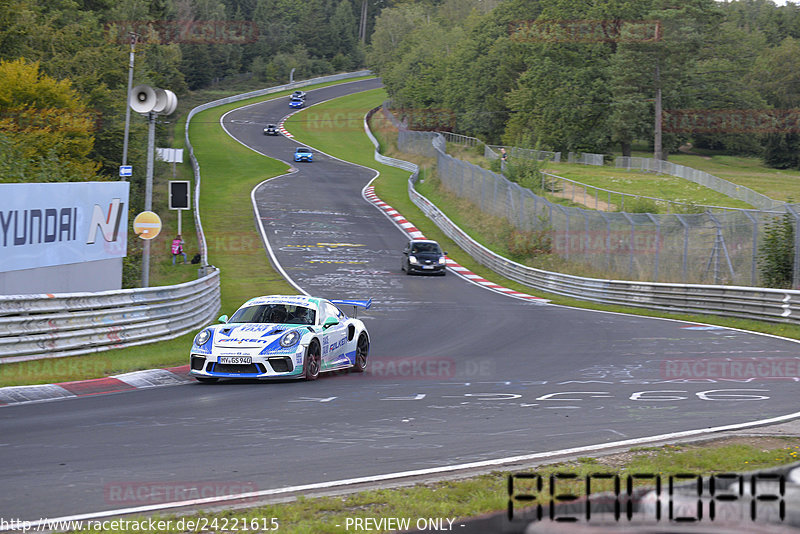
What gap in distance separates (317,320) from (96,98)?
1680 inches

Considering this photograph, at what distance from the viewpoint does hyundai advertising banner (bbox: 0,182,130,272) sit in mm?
15414

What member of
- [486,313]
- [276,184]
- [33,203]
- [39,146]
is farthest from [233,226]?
[33,203]

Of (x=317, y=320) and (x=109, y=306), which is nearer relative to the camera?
(x=317, y=320)

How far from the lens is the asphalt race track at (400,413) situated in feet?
24.1

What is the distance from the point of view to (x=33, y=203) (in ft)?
52.7

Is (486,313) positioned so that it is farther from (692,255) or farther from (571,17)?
(571,17)

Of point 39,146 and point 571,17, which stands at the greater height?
point 571,17

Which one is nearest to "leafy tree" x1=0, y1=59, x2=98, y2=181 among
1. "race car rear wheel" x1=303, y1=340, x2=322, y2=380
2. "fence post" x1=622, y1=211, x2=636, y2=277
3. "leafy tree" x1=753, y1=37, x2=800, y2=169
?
"fence post" x1=622, y1=211, x2=636, y2=277

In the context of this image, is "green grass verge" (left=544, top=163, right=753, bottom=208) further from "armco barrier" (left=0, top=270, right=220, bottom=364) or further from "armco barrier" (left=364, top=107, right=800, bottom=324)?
"armco barrier" (left=0, top=270, right=220, bottom=364)

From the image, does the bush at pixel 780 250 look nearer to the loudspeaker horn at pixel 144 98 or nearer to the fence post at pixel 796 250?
the fence post at pixel 796 250

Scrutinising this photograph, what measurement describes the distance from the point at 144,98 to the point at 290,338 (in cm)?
725

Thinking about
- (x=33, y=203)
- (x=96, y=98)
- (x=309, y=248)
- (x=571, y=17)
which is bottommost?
(x=309, y=248)

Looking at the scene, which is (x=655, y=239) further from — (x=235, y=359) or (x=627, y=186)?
(x=627, y=186)

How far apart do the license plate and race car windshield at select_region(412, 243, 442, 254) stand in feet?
84.6
